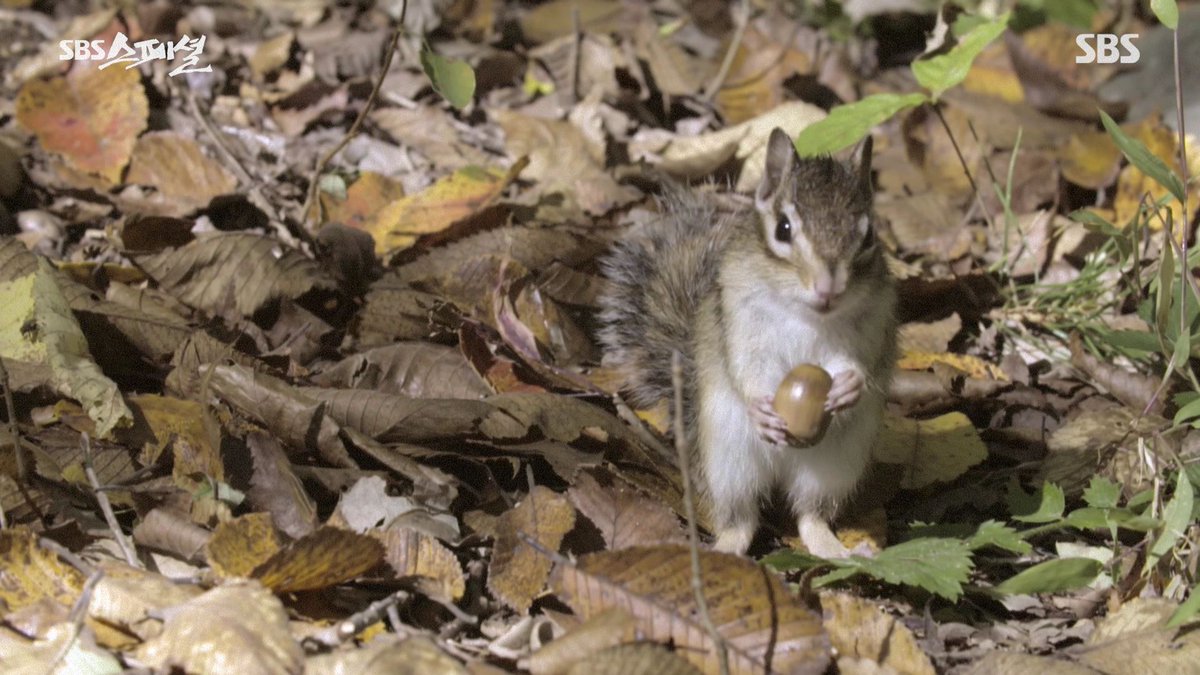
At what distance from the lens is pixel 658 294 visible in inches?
147

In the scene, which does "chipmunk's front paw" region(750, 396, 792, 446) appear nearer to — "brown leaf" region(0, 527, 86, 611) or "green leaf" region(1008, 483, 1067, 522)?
"green leaf" region(1008, 483, 1067, 522)

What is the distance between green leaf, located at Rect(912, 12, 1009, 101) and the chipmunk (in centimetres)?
90

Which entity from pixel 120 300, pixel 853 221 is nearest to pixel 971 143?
pixel 853 221

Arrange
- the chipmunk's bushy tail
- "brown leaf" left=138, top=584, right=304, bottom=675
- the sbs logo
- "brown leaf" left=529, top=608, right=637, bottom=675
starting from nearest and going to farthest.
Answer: "brown leaf" left=138, top=584, right=304, bottom=675
"brown leaf" left=529, top=608, right=637, bottom=675
the chipmunk's bushy tail
the sbs logo

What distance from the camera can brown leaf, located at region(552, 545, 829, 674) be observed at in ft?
8.21

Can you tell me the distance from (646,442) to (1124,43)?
434cm

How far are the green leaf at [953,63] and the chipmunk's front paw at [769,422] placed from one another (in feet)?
4.73

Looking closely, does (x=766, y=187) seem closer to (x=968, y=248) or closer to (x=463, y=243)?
(x=463, y=243)

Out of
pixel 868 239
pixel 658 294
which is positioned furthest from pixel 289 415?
pixel 868 239

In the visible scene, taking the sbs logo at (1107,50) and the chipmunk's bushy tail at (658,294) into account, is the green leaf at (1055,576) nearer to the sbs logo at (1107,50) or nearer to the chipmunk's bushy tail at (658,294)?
the chipmunk's bushy tail at (658,294)

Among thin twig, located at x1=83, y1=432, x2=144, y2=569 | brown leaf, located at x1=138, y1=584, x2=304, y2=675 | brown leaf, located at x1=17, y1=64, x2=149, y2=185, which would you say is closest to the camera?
brown leaf, located at x1=138, y1=584, x2=304, y2=675

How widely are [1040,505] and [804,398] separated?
0.87 meters

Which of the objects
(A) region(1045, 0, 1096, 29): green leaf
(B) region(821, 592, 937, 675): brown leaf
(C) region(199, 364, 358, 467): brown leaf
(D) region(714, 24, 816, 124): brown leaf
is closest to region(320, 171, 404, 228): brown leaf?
(C) region(199, 364, 358, 467): brown leaf

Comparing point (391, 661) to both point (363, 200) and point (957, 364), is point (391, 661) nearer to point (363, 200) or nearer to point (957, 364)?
point (957, 364)
